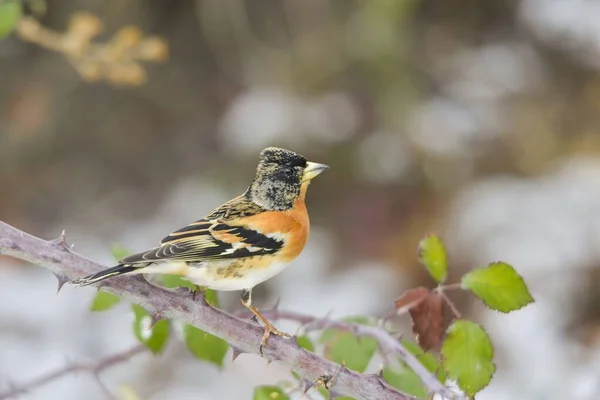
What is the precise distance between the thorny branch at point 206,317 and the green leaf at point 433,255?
A: 187 mm

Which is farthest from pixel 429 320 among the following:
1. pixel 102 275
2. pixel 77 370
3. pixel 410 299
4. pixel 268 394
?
pixel 77 370

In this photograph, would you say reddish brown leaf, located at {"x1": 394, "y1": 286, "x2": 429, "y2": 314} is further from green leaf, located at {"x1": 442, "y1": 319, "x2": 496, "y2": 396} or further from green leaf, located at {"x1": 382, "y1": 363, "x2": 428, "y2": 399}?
green leaf, located at {"x1": 382, "y1": 363, "x2": 428, "y2": 399}

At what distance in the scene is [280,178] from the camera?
1.85 m

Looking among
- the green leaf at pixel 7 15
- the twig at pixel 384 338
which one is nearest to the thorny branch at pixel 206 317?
the twig at pixel 384 338

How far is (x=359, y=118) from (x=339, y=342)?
3990 millimetres

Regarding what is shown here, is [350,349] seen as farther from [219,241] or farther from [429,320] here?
[219,241]

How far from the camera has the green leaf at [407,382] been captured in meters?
1.82

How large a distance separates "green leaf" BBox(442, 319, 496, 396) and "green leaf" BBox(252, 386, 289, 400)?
37 cm

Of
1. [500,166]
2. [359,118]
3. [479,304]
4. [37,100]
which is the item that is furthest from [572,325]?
[37,100]

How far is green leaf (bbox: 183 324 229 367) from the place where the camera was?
1799mm

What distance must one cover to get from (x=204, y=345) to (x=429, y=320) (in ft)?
1.77

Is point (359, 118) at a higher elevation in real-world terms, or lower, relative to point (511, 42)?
lower

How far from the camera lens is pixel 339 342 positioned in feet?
5.99

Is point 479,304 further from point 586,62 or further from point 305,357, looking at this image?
point 305,357
